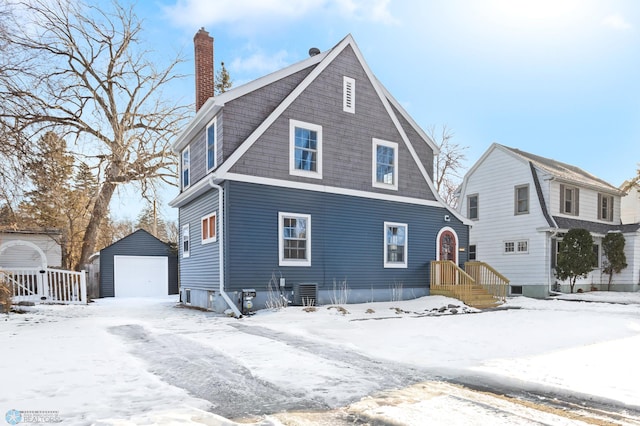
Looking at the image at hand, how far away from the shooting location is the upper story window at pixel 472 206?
2277cm

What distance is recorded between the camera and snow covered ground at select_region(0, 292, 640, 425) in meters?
3.81

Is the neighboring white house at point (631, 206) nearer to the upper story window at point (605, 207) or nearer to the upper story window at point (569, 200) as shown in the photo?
the upper story window at point (605, 207)

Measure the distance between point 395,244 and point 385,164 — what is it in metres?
3.06

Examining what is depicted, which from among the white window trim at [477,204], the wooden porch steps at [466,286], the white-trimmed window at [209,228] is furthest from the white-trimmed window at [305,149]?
the white window trim at [477,204]

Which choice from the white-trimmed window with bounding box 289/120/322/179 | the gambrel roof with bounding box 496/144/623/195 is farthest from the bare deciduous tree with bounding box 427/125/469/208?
the white-trimmed window with bounding box 289/120/322/179

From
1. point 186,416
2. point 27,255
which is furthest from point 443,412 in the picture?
point 27,255

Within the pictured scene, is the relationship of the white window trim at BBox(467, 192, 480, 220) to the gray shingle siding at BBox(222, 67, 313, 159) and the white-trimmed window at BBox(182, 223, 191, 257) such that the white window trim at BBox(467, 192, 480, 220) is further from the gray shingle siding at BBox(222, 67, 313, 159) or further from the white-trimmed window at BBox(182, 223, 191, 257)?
the white-trimmed window at BBox(182, 223, 191, 257)

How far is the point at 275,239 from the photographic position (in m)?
12.6

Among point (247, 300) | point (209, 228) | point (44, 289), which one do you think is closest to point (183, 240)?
point (209, 228)

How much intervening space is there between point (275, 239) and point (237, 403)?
337 inches

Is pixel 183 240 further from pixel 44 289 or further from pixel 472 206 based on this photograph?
pixel 472 206

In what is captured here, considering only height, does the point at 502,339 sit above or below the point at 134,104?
below

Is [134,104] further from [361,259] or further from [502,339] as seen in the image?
[502,339]

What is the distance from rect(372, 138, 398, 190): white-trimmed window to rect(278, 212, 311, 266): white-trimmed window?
3541 millimetres
